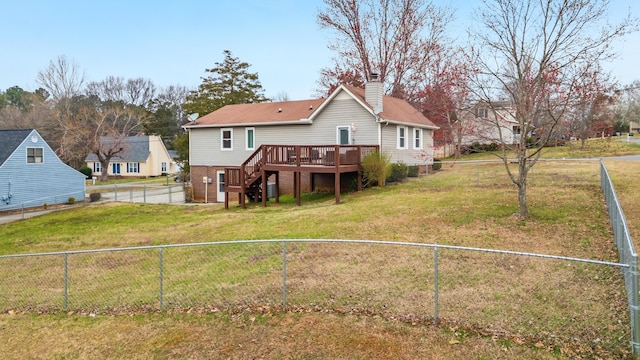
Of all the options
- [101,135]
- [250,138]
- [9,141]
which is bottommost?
[250,138]

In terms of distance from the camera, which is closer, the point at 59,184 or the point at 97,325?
the point at 97,325

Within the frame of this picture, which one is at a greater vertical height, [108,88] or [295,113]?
[108,88]

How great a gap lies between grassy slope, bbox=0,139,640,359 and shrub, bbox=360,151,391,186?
862 mm

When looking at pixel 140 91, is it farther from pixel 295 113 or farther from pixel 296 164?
pixel 296 164

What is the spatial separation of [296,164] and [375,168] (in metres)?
3.57

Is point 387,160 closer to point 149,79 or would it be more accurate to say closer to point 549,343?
point 549,343

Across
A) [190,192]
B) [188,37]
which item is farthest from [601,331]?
[188,37]

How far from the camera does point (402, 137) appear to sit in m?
23.2

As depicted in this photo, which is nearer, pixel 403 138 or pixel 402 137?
pixel 402 137

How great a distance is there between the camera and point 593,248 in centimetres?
895

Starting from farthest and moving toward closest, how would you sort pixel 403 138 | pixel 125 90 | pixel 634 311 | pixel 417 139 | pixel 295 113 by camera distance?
1. pixel 125 90
2. pixel 417 139
3. pixel 295 113
4. pixel 403 138
5. pixel 634 311

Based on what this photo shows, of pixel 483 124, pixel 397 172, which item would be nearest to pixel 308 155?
pixel 397 172

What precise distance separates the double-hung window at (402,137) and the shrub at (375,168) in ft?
12.0

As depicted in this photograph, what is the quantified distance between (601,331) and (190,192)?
973 inches
